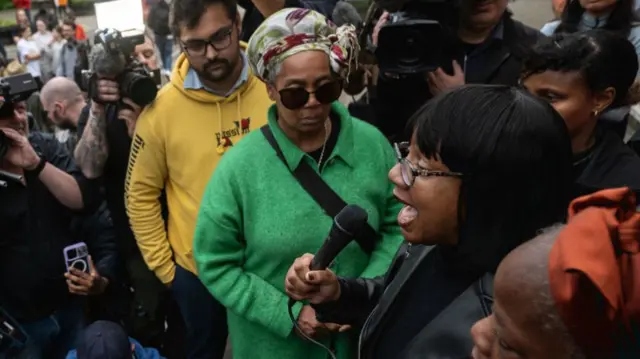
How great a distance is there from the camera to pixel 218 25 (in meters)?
2.56

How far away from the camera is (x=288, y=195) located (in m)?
2.04

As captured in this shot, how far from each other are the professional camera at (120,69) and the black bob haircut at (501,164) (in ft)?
4.98

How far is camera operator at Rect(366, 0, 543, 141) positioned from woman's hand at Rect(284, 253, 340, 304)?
1.11 meters

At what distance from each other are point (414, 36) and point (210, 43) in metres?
0.76

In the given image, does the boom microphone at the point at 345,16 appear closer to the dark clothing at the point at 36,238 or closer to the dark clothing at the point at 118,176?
the dark clothing at the point at 118,176

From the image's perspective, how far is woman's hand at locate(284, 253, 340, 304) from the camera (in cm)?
177

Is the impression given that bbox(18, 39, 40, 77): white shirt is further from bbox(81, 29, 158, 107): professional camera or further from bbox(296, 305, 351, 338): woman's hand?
bbox(296, 305, 351, 338): woman's hand

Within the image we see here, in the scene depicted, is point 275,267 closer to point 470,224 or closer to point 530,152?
point 470,224

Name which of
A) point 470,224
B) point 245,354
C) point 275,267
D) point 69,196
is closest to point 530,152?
point 470,224

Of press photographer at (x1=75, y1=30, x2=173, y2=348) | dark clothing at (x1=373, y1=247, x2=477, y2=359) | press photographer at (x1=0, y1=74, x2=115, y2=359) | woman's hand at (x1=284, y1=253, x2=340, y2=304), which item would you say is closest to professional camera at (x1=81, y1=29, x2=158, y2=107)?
press photographer at (x1=75, y1=30, x2=173, y2=348)

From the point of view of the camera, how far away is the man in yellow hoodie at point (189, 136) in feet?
8.43

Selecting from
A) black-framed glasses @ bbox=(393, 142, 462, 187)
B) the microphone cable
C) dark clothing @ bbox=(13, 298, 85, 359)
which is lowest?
dark clothing @ bbox=(13, 298, 85, 359)

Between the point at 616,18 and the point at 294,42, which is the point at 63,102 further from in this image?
the point at 616,18

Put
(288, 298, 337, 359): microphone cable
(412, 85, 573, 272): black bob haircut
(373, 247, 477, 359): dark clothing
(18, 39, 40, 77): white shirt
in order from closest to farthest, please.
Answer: (412, 85, 573, 272): black bob haircut → (373, 247, 477, 359): dark clothing → (288, 298, 337, 359): microphone cable → (18, 39, 40, 77): white shirt
